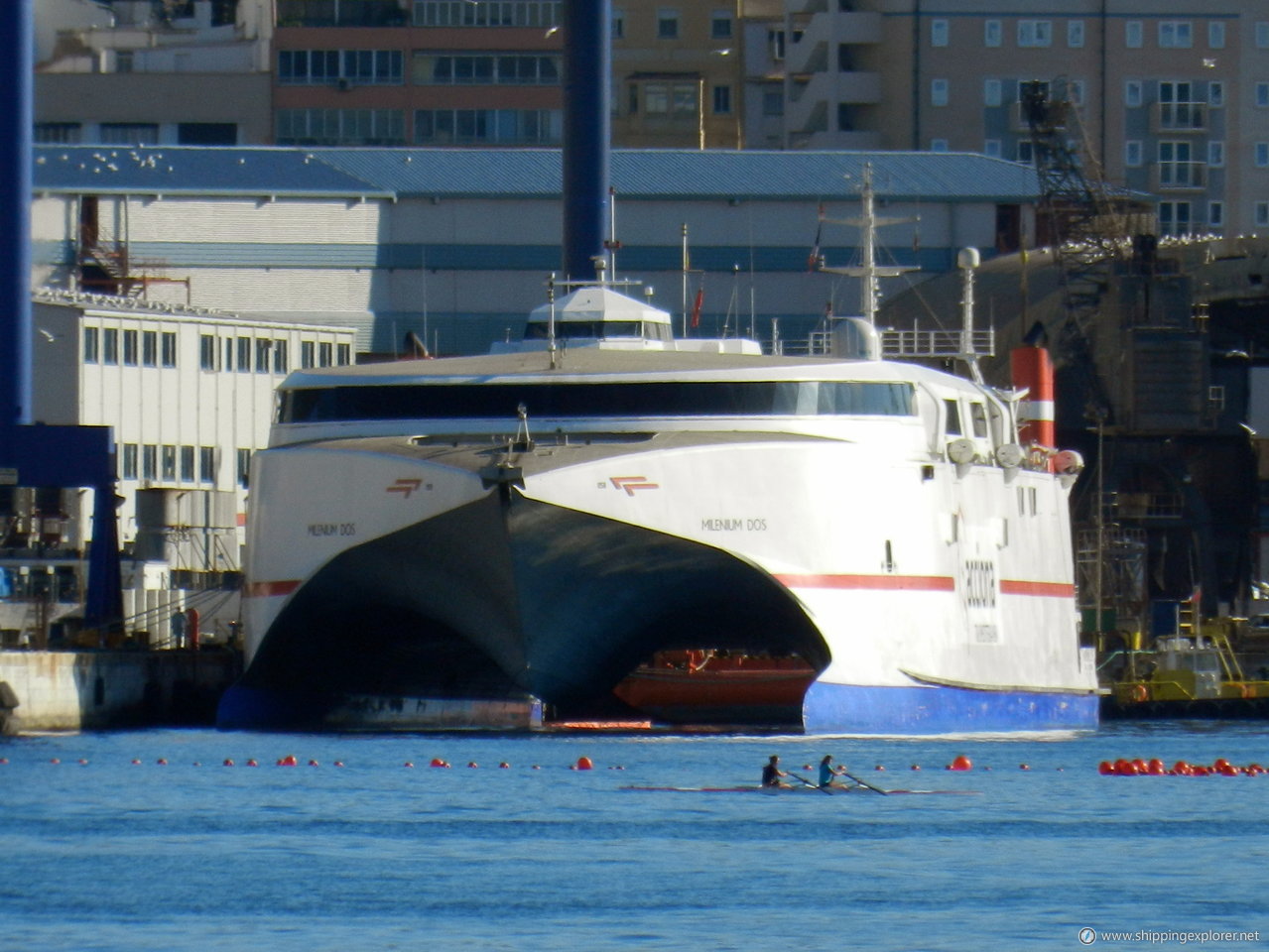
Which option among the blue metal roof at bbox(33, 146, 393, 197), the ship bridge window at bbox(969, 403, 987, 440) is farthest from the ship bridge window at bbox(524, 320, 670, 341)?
the blue metal roof at bbox(33, 146, 393, 197)

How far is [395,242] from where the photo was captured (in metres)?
103

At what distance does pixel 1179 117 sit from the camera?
134750 millimetres

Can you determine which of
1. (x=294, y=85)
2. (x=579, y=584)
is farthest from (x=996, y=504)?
(x=294, y=85)

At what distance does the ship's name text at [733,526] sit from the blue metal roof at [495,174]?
5231 centimetres

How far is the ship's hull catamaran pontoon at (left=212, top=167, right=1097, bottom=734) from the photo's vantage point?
50.1m

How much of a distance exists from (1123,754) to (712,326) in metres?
46.1

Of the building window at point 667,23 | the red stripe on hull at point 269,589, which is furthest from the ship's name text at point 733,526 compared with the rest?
the building window at point 667,23

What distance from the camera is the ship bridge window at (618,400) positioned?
5194cm

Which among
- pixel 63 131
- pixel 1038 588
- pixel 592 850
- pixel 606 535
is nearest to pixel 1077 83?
pixel 63 131

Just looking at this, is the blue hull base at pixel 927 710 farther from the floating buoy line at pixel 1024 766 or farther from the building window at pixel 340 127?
the building window at pixel 340 127

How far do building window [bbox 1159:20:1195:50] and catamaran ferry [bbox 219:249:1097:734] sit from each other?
7905 cm

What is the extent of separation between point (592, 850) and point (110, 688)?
20157 millimetres

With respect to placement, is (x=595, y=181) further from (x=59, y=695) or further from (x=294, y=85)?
(x=294, y=85)

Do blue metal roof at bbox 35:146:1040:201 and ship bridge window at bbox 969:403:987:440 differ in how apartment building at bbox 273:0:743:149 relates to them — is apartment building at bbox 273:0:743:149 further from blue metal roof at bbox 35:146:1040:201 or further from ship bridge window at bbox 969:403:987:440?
ship bridge window at bbox 969:403:987:440
